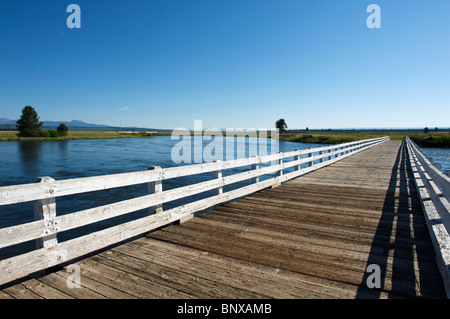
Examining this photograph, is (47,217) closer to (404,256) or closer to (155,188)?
(155,188)

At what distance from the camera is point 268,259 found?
3945mm

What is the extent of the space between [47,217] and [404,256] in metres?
4.80

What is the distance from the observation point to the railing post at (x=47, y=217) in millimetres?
3389

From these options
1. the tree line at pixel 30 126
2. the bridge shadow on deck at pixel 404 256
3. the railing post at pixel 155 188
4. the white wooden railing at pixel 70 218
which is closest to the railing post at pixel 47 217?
the white wooden railing at pixel 70 218

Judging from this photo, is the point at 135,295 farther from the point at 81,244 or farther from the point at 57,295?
the point at 81,244

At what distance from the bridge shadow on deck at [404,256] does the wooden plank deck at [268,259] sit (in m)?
0.01

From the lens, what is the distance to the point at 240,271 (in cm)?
359

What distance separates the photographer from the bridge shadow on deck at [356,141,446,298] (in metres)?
3.16

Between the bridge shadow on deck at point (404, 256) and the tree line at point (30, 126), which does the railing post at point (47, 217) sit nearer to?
the bridge shadow on deck at point (404, 256)

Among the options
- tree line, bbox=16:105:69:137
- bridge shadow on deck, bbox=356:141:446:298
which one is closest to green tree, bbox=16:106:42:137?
tree line, bbox=16:105:69:137

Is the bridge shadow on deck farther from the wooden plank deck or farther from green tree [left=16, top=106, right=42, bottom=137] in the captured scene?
green tree [left=16, top=106, right=42, bottom=137]

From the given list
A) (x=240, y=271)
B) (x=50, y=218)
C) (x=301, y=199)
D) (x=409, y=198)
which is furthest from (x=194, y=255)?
(x=409, y=198)

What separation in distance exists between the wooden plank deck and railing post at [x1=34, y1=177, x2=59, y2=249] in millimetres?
411
